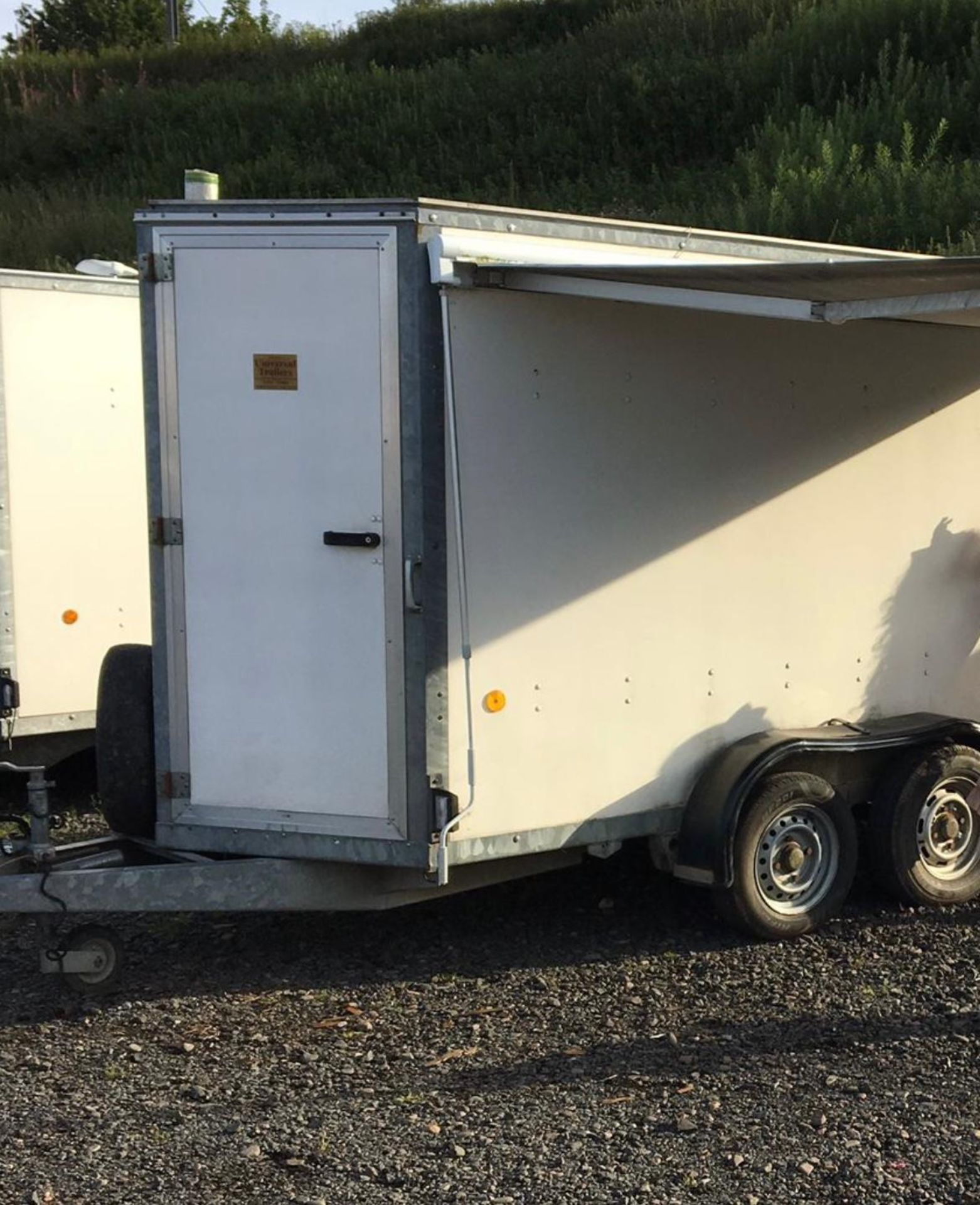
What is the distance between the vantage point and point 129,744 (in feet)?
18.2

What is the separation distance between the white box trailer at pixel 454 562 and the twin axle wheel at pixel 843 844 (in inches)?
0.8

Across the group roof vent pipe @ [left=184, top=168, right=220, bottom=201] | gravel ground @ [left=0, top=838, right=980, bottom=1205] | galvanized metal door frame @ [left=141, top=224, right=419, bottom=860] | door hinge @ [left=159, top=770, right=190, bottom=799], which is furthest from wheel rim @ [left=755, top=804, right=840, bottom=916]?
roof vent pipe @ [left=184, top=168, right=220, bottom=201]

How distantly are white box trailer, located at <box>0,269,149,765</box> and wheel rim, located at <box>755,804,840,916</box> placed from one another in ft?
11.8

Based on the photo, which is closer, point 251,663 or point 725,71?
point 251,663

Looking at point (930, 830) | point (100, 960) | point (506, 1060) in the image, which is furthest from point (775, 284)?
point (100, 960)

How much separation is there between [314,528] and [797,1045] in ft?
7.47

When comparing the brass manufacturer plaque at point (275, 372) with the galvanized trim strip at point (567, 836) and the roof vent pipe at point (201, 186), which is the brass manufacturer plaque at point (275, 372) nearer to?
the roof vent pipe at point (201, 186)

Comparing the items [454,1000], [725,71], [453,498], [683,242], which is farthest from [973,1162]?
[725,71]

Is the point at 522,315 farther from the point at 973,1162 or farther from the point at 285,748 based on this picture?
the point at 973,1162

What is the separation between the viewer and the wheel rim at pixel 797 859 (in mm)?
5938

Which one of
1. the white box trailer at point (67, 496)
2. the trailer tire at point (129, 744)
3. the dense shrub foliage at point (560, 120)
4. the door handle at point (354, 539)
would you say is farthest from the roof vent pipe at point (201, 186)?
the dense shrub foliage at point (560, 120)

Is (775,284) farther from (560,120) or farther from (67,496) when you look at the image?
(560,120)

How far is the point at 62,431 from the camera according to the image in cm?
771

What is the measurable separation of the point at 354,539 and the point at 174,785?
109 centimetres
